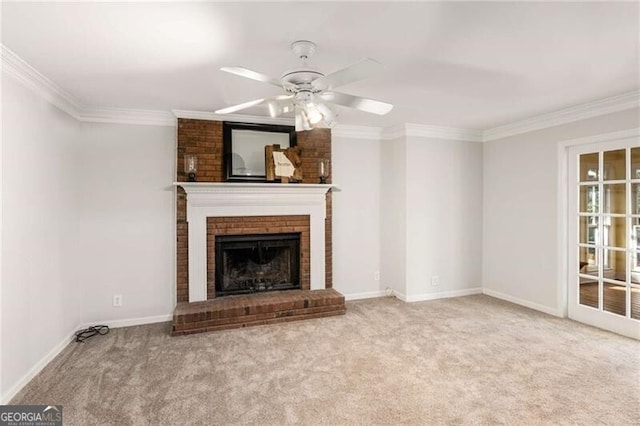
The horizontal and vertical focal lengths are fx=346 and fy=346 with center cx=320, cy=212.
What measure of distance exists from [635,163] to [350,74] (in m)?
3.24

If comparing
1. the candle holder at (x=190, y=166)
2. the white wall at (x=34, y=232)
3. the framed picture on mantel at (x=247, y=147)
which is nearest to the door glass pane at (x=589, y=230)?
the framed picture on mantel at (x=247, y=147)

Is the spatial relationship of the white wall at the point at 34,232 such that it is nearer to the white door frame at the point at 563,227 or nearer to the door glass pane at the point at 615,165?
the white door frame at the point at 563,227

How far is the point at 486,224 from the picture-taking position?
501 cm

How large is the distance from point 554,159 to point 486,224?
1.30 m

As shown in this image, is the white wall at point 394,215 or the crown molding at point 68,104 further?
the white wall at point 394,215

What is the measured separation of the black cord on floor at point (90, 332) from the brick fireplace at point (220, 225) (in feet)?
2.57

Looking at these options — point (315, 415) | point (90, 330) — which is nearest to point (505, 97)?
point (315, 415)

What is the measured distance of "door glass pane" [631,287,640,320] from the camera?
11.0ft

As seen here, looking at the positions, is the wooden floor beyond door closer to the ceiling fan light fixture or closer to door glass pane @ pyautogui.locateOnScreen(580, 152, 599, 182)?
door glass pane @ pyautogui.locateOnScreen(580, 152, 599, 182)

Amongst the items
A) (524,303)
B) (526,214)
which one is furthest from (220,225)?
(524,303)

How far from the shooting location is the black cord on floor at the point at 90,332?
3425mm

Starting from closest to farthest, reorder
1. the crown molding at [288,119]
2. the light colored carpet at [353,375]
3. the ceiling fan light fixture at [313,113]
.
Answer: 1. the light colored carpet at [353,375]
2. the ceiling fan light fixture at [313,113]
3. the crown molding at [288,119]

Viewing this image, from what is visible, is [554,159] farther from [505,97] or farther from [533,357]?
[533,357]

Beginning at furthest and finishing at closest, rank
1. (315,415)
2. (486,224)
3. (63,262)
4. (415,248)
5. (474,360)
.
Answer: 1. (486,224)
2. (415,248)
3. (63,262)
4. (474,360)
5. (315,415)
